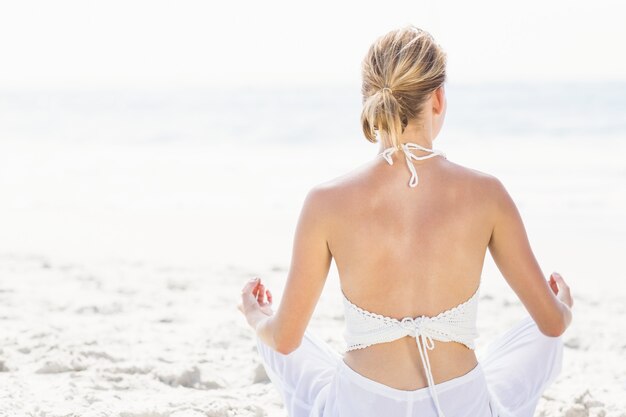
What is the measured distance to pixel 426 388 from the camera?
75.2 inches

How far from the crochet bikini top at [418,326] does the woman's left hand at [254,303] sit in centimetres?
39

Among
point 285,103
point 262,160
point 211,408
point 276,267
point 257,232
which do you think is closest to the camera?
point 211,408

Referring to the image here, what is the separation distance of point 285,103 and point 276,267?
17.9m

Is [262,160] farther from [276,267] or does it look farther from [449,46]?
[449,46]

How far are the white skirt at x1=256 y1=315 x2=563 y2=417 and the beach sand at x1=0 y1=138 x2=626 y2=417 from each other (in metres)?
0.79

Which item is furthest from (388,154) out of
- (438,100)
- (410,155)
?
(438,100)

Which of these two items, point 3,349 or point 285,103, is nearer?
point 3,349

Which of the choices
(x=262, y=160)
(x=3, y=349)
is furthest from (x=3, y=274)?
(x=262, y=160)

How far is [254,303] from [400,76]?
0.81m

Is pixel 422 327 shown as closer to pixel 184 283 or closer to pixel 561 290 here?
pixel 561 290

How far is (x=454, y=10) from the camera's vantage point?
30.1 meters

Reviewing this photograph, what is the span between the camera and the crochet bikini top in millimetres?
1876

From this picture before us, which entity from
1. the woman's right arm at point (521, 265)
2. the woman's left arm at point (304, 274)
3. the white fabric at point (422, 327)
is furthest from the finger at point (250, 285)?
the woman's right arm at point (521, 265)

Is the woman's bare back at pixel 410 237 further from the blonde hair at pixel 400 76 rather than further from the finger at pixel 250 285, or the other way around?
the finger at pixel 250 285
